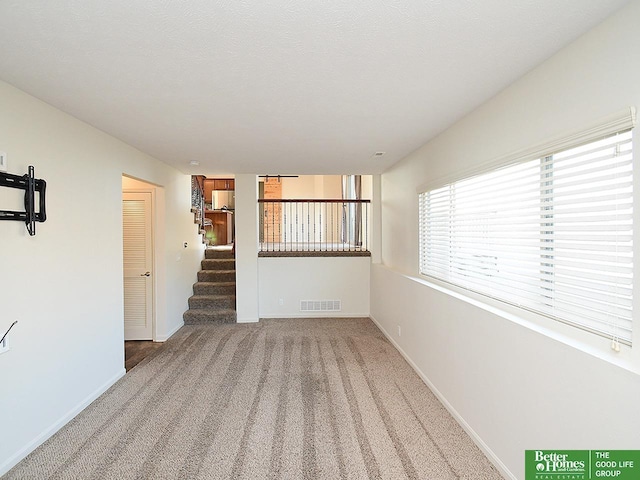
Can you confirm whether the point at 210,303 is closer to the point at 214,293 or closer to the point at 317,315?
the point at 214,293

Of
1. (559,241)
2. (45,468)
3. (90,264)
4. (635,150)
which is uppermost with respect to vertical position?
A: (635,150)

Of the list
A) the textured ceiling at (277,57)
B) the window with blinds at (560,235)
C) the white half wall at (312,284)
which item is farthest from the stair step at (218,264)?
the window with blinds at (560,235)

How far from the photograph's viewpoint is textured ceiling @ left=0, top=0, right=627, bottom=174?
1.36 m

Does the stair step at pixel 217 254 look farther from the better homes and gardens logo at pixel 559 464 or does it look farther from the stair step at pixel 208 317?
the better homes and gardens logo at pixel 559 464

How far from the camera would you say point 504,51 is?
65.2 inches

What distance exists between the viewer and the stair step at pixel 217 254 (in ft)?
20.7

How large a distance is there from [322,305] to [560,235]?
4281mm

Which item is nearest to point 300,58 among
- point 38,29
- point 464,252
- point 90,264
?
point 38,29

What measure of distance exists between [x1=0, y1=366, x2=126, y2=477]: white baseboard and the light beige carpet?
0.04m

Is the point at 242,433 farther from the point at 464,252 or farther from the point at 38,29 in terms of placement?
the point at 38,29

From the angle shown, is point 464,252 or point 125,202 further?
point 125,202

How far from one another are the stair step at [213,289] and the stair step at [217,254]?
84cm

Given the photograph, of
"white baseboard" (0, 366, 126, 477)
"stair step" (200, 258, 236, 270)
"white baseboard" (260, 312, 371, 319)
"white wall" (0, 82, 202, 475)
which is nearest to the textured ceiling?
"white wall" (0, 82, 202, 475)

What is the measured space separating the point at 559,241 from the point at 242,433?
7.83ft
